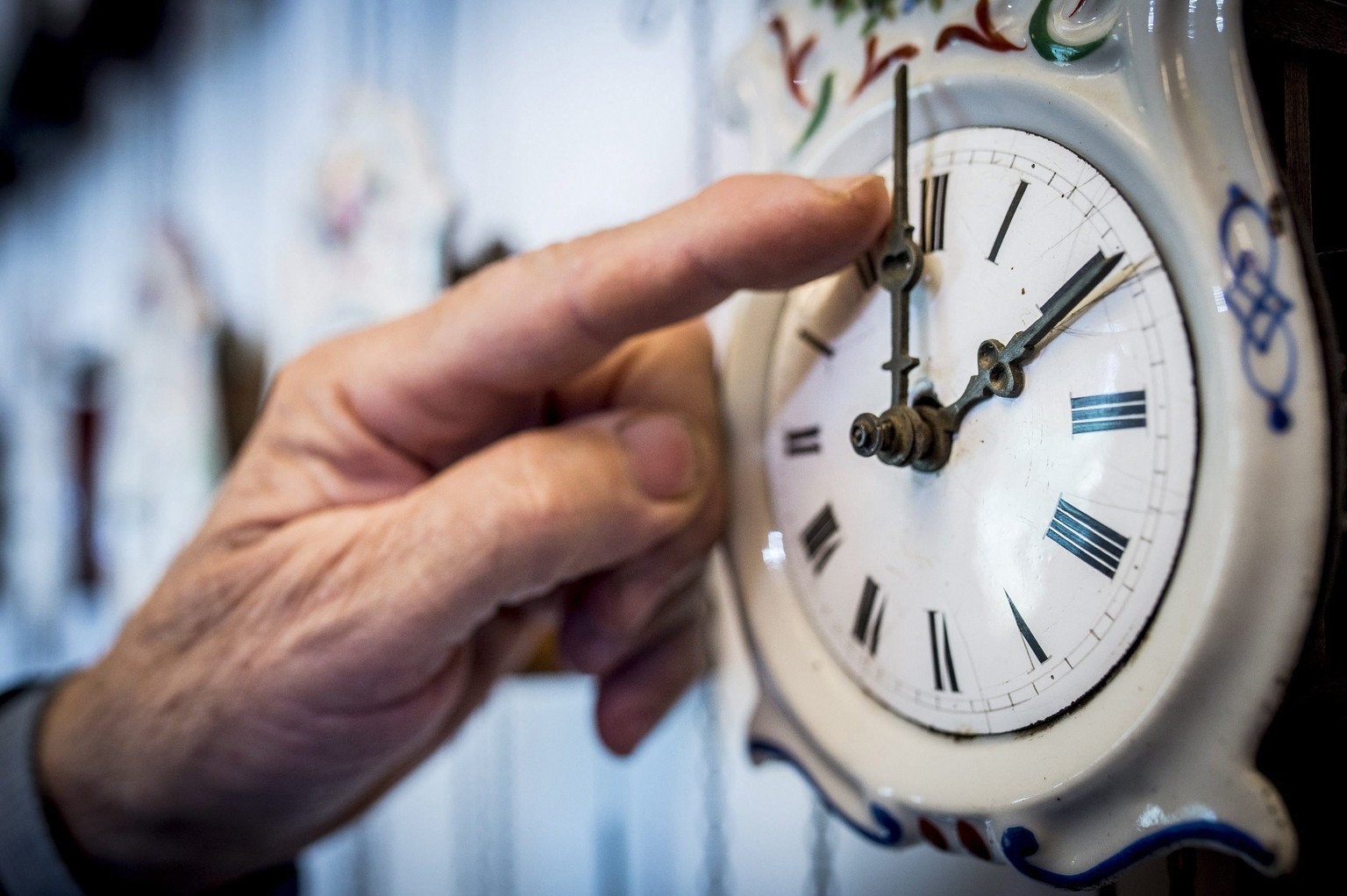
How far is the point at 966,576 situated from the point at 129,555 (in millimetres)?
1511

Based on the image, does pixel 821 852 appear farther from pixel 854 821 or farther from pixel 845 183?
pixel 845 183

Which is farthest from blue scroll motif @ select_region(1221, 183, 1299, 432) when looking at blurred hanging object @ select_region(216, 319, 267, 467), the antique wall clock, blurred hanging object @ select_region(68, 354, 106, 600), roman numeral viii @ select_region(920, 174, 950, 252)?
blurred hanging object @ select_region(68, 354, 106, 600)

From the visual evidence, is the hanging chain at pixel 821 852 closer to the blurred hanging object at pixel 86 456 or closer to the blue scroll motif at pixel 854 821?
the blue scroll motif at pixel 854 821

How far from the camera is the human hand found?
526 mm

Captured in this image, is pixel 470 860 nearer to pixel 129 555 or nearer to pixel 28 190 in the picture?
pixel 129 555

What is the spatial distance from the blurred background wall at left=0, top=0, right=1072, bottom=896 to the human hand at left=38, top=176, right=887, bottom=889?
0.19 meters

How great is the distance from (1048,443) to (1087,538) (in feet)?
0.15

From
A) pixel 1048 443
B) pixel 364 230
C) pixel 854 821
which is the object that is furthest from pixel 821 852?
pixel 364 230

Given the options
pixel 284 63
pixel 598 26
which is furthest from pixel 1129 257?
pixel 284 63

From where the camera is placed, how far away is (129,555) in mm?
1535

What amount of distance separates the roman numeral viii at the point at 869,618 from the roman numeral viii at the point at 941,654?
0.04 meters

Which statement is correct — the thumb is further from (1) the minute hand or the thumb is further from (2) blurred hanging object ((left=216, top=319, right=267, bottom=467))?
(2) blurred hanging object ((left=216, top=319, right=267, bottom=467))

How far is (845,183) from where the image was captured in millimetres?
489

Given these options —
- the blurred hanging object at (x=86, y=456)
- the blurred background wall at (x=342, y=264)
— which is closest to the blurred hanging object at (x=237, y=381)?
the blurred background wall at (x=342, y=264)
